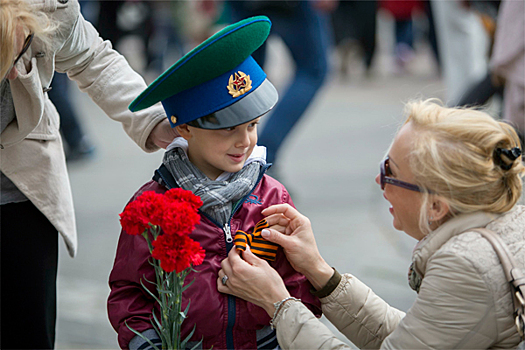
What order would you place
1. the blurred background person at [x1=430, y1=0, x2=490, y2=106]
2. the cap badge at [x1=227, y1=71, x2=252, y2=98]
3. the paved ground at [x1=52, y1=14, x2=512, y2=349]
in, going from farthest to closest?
the blurred background person at [x1=430, y1=0, x2=490, y2=106], the paved ground at [x1=52, y1=14, x2=512, y2=349], the cap badge at [x1=227, y1=71, x2=252, y2=98]

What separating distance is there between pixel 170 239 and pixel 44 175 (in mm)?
731

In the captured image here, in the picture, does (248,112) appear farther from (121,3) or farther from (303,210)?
(121,3)

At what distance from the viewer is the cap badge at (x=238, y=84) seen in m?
1.75

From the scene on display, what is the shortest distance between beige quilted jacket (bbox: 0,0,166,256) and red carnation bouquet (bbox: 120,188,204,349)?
0.50m

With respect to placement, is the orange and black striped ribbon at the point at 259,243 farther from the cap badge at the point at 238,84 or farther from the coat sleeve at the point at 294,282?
the cap badge at the point at 238,84

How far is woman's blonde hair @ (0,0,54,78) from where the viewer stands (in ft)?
5.04

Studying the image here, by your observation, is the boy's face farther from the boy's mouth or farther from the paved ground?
the paved ground

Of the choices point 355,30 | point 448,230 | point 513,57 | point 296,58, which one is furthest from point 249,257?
point 355,30

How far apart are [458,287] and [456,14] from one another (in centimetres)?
440

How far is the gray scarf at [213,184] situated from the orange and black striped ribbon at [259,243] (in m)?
0.07

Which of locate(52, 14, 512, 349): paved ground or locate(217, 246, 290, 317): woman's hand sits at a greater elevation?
locate(217, 246, 290, 317): woman's hand

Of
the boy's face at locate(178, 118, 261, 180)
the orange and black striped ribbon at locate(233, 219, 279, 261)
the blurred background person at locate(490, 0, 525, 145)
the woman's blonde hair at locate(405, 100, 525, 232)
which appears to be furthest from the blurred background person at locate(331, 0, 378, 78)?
the woman's blonde hair at locate(405, 100, 525, 232)

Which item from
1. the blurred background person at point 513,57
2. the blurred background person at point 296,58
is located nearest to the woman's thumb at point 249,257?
the blurred background person at point 513,57

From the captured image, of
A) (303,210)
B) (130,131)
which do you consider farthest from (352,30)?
(130,131)
